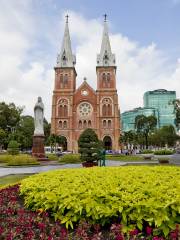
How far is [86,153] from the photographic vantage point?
2025 centimetres

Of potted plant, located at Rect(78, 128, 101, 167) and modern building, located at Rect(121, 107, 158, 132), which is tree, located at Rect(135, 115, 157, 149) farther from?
modern building, located at Rect(121, 107, 158, 132)

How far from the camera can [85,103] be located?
67.6 meters

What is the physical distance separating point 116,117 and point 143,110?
3049 inches

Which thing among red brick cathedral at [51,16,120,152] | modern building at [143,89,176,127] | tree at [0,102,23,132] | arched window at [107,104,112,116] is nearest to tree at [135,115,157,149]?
red brick cathedral at [51,16,120,152]

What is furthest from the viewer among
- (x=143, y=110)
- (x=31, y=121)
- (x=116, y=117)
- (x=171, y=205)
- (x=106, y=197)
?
(x=143, y=110)

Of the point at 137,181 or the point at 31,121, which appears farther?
the point at 31,121

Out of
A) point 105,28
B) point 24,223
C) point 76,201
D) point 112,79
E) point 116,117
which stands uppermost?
point 105,28

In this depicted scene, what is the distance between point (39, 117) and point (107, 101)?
37716 millimetres

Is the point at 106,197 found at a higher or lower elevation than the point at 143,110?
lower

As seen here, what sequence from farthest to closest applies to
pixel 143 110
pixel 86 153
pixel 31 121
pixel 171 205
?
pixel 143 110 < pixel 31 121 < pixel 86 153 < pixel 171 205

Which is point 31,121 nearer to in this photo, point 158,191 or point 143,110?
point 143,110

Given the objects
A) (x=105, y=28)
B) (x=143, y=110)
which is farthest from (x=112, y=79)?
(x=143, y=110)

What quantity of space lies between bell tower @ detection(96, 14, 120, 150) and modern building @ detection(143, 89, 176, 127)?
79093 millimetres

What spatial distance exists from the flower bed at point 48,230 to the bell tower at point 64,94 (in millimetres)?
59588
